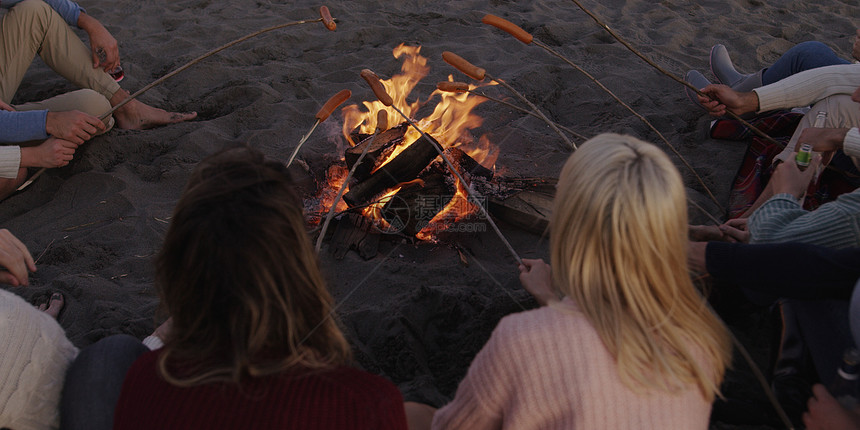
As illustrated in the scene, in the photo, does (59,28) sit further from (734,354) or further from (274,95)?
(734,354)

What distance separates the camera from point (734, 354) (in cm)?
229

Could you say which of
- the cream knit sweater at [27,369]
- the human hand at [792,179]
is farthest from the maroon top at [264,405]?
the human hand at [792,179]

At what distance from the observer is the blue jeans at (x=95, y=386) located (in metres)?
1.56

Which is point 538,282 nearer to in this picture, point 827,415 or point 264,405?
point 827,415

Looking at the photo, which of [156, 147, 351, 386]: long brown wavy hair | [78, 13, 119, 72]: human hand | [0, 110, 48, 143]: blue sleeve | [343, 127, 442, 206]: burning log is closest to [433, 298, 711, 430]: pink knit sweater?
[156, 147, 351, 386]: long brown wavy hair

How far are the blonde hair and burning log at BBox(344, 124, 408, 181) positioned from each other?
1.80 meters

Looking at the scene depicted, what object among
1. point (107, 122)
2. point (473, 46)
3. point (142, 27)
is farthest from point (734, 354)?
point (142, 27)

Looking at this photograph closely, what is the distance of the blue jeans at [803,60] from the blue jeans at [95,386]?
4.01m

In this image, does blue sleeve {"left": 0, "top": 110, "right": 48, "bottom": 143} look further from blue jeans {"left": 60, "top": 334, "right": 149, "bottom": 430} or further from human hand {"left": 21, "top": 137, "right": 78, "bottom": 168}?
blue jeans {"left": 60, "top": 334, "right": 149, "bottom": 430}

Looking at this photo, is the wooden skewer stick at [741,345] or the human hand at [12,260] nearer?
the wooden skewer stick at [741,345]

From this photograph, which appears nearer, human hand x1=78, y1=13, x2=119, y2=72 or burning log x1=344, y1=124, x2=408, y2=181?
burning log x1=344, y1=124, x2=408, y2=181

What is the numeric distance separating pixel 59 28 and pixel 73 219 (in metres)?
1.46

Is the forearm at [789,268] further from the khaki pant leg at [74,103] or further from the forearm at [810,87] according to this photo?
the khaki pant leg at [74,103]

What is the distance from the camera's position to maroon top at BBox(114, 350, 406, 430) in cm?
116
